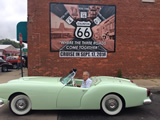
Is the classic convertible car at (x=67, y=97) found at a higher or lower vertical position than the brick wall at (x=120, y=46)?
lower

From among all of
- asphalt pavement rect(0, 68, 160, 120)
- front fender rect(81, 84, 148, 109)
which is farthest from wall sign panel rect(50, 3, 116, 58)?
front fender rect(81, 84, 148, 109)

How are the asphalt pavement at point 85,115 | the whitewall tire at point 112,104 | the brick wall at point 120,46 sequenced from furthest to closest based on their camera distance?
the brick wall at point 120,46 < the whitewall tire at point 112,104 < the asphalt pavement at point 85,115

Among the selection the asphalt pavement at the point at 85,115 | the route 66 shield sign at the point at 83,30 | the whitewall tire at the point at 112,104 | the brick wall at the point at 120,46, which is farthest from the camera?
the route 66 shield sign at the point at 83,30

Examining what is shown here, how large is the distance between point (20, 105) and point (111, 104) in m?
2.26

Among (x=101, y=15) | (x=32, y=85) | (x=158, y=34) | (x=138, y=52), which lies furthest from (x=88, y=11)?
(x=32, y=85)

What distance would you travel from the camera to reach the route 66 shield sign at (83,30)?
9.45 metres

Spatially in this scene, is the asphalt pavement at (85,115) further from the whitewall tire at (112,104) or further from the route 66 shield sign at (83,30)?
the route 66 shield sign at (83,30)

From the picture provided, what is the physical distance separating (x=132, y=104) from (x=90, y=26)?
617cm

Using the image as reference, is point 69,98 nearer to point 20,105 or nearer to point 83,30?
A: point 20,105

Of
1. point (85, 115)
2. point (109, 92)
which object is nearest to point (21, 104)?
point (85, 115)

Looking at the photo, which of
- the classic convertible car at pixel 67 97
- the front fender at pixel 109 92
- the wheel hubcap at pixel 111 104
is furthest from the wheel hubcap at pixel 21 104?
the wheel hubcap at pixel 111 104

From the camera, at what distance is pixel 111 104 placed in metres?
4.17

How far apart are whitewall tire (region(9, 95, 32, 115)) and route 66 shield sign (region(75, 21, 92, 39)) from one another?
19.6 ft

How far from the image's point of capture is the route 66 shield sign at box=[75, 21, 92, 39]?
9.45m
